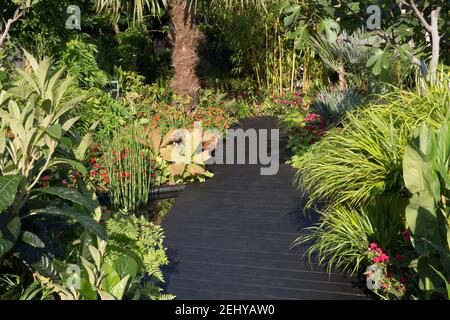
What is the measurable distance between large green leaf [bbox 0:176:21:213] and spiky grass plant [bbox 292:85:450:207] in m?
2.76

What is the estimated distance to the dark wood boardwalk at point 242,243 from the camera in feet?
19.5

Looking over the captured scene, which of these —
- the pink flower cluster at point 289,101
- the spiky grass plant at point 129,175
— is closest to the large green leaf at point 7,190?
the spiky grass plant at point 129,175

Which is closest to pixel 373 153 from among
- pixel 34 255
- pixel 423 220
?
pixel 423 220

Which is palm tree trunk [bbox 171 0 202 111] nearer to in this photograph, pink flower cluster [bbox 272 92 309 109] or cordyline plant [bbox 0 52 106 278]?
pink flower cluster [bbox 272 92 309 109]

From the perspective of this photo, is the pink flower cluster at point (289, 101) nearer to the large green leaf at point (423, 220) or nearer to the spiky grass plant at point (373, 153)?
the spiky grass plant at point (373, 153)

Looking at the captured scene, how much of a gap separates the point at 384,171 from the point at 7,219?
3.04m

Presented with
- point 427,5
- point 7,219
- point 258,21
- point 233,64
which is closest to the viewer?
point 7,219

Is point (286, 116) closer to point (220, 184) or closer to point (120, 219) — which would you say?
point (220, 184)

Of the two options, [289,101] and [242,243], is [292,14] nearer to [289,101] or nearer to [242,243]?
[242,243]

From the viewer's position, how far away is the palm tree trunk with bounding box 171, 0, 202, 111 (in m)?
10.7

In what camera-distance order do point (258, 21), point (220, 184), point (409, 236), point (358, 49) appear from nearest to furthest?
point (409, 236) → point (220, 184) → point (358, 49) → point (258, 21)

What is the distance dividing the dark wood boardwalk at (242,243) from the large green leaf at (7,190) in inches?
71.9

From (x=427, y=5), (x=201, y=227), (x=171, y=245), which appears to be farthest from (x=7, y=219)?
(x=427, y=5)

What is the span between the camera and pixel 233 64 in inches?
571
